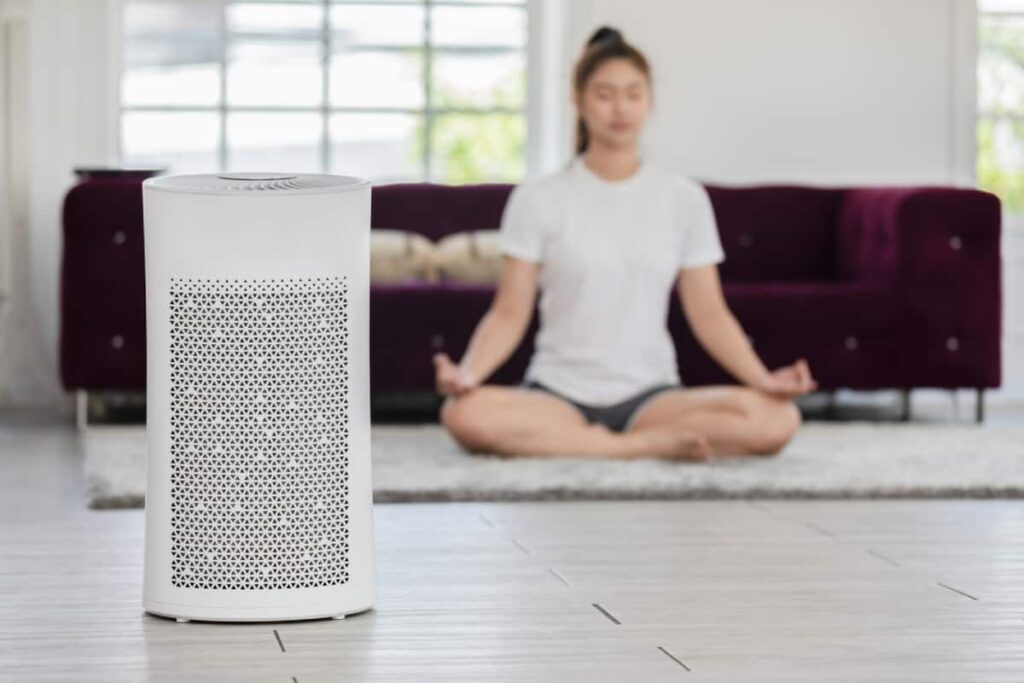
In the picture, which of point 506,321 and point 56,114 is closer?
point 506,321

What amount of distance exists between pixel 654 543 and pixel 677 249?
118cm

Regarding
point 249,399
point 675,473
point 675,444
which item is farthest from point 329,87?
point 249,399

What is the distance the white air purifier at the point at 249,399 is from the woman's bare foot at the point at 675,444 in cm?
157

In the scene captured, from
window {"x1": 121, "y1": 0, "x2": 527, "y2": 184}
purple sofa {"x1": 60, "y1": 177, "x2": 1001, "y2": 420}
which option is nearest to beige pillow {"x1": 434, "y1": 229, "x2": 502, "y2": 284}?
purple sofa {"x1": 60, "y1": 177, "x2": 1001, "y2": 420}

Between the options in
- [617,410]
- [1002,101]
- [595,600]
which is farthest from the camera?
[1002,101]

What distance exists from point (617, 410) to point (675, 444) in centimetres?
17

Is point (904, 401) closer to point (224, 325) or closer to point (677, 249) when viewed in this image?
point (677, 249)

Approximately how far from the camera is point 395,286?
5109 millimetres

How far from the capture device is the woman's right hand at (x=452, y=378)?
12.3ft

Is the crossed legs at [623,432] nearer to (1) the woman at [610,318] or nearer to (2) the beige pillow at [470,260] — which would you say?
(1) the woman at [610,318]

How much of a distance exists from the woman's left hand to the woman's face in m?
0.59

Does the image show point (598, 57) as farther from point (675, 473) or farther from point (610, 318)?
point (675, 473)

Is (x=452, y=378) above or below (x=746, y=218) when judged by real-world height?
below

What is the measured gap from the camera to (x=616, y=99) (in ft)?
12.8
